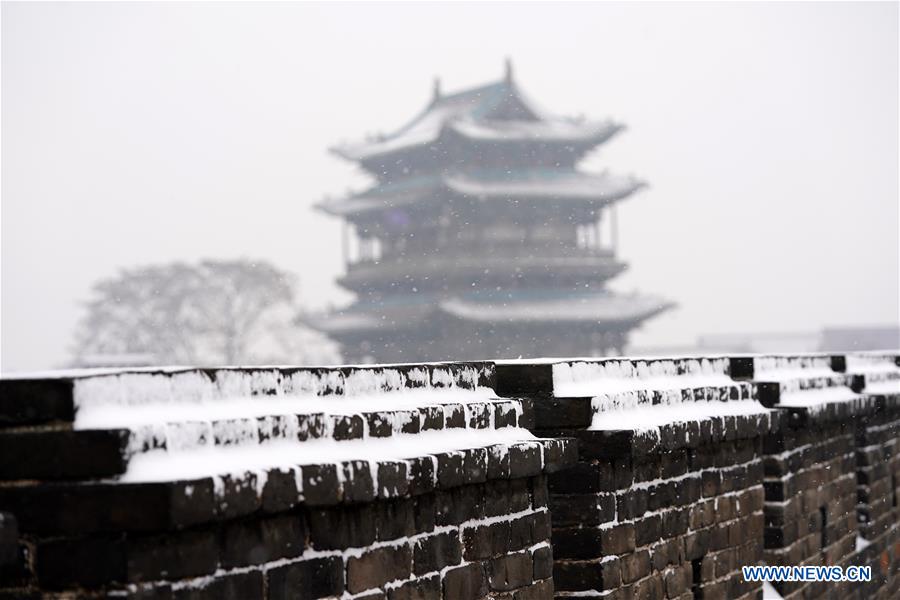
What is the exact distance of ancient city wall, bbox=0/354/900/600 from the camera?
3.17 metres

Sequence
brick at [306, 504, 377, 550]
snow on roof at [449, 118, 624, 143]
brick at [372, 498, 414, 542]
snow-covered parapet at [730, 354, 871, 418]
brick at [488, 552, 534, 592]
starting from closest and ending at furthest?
brick at [306, 504, 377, 550], brick at [372, 498, 414, 542], brick at [488, 552, 534, 592], snow-covered parapet at [730, 354, 871, 418], snow on roof at [449, 118, 624, 143]

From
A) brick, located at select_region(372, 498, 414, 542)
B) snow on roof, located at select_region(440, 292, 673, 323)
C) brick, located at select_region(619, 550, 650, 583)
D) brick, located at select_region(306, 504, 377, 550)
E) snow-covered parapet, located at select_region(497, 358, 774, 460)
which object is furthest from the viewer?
snow on roof, located at select_region(440, 292, 673, 323)

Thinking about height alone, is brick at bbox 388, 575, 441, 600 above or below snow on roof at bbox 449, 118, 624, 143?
below

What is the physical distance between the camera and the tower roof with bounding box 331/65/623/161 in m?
46.5

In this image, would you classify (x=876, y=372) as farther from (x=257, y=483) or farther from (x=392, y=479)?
(x=257, y=483)

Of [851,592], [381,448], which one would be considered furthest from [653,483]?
[851,592]

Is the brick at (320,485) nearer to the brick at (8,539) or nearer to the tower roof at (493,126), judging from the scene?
the brick at (8,539)

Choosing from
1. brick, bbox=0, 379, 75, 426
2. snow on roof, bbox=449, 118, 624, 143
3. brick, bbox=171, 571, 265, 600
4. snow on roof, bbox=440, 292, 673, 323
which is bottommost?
brick, bbox=171, 571, 265, 600

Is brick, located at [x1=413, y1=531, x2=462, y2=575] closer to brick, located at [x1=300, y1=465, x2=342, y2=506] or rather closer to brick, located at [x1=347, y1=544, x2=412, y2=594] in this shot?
brick, located at [x1=347, y1=544, x2=412, y2=594]

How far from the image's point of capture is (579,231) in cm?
4791

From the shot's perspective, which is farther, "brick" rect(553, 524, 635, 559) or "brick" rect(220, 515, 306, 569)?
"brick" rect(553, 524, 635, 559)

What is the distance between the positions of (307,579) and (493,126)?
44.2m

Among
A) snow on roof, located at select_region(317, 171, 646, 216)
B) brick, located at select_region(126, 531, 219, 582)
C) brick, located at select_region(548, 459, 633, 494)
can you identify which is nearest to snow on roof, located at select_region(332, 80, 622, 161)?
snow on roof, located at select_region(317, 171, 646, 216)

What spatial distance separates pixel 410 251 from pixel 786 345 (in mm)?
56117
